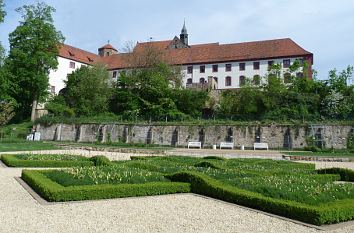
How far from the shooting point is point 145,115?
40.2 meters

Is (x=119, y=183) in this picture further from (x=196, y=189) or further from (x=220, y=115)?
(x=220, y=115)

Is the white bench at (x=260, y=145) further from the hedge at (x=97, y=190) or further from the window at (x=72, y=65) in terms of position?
the window at (x=72, y=65)

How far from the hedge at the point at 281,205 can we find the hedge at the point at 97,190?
90 cm

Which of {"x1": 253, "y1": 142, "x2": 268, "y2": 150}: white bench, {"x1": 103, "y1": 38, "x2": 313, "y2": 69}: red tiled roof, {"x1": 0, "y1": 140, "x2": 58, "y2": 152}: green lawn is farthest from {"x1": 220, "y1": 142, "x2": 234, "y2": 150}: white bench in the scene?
{"x1": 103, "y1": 38, "x2": 313, "y2": 69}: red tiled roof

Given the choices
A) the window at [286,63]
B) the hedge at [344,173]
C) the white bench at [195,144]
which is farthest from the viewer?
the window at [286,63]

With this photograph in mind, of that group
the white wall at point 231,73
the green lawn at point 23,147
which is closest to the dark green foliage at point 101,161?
the green lawn at point 23,147

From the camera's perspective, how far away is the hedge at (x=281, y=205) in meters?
7.46

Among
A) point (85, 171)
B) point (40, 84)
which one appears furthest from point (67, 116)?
point (85, 171)

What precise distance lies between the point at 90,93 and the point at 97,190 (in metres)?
37.4

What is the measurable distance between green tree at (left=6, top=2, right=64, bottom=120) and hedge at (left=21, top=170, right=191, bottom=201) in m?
38.1

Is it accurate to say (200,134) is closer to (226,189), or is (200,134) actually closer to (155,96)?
(155,96)

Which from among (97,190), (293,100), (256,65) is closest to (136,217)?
(97,190)

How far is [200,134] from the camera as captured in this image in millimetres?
35156

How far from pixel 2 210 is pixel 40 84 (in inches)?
1624
